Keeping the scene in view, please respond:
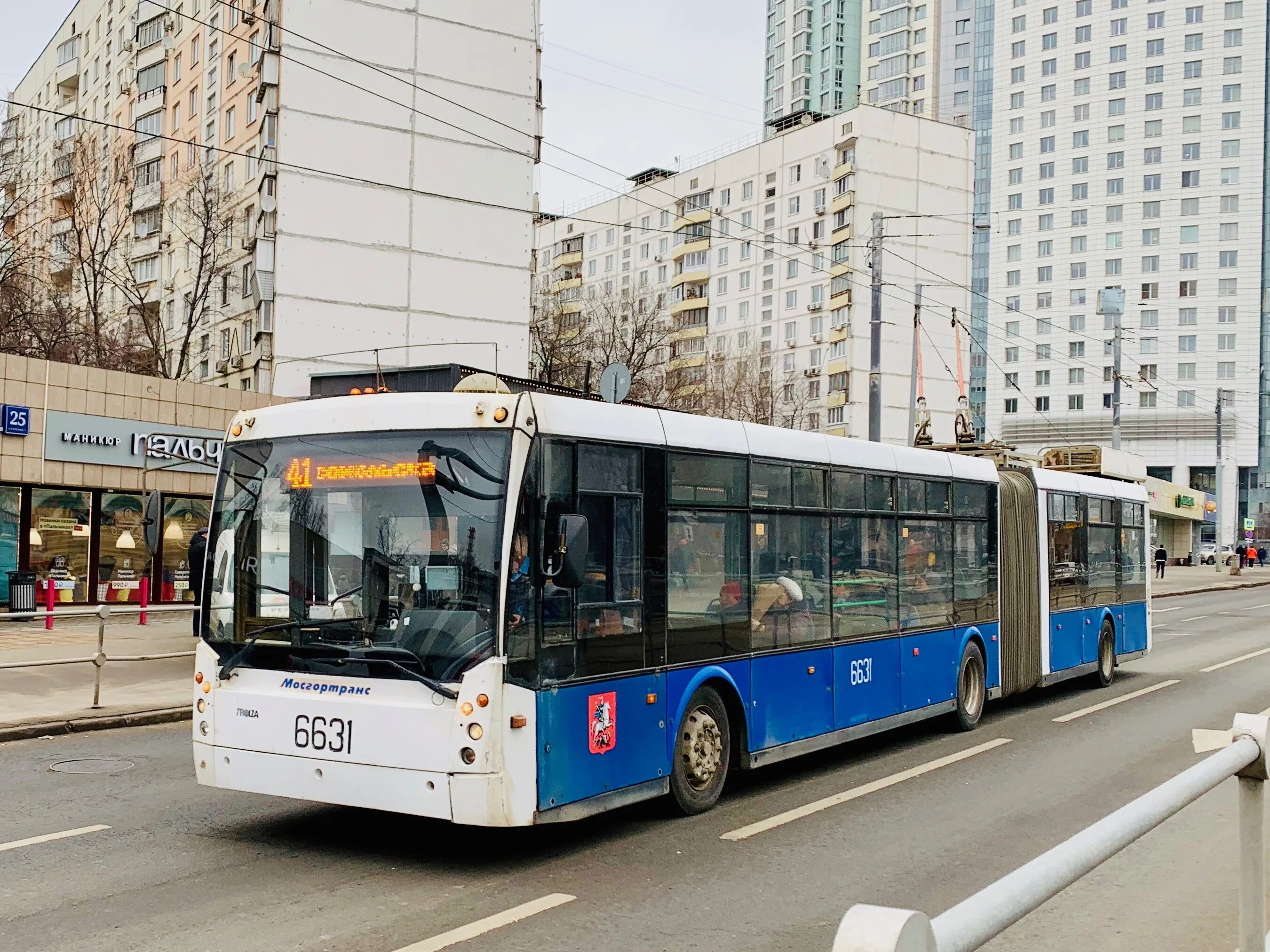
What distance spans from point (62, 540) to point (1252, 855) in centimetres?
2608

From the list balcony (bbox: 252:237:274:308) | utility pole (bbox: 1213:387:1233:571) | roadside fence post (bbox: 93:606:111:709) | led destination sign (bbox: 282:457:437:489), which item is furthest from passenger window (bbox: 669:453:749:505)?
utility pole (bbox: 1213:387:1233:571)

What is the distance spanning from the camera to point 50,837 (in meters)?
8.02

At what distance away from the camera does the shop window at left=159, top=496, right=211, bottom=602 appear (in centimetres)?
2828

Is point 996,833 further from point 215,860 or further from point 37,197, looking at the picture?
point 37,197

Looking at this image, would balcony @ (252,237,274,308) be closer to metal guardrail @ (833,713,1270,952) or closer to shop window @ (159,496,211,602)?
shop window @ (159,496,211,602)

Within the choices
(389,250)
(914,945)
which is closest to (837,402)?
(389,250)

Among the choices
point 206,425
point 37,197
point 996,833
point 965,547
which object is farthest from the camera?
point 37,197

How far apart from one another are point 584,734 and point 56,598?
2158 cm

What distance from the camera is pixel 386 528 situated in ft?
24.9

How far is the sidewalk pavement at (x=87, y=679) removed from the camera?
512 inches

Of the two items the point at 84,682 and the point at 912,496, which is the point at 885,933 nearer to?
the point at 912,496

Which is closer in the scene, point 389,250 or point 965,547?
point 965,547

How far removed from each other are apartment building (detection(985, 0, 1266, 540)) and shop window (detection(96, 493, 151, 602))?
270 ft

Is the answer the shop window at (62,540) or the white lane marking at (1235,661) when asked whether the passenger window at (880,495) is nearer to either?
the white lane marking at (1235,661)
